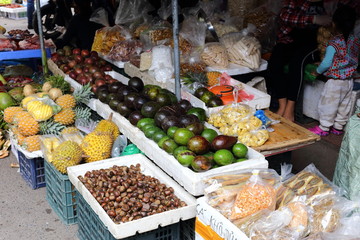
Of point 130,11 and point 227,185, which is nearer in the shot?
point 227,185

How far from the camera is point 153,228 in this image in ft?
8.35

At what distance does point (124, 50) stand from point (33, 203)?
2310 mm

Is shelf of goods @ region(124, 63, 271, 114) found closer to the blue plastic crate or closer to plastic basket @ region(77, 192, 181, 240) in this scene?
plastic basket @ region(77, 192, 181, 240)

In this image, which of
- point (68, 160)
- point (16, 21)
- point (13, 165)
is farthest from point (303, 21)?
point (16, 21)

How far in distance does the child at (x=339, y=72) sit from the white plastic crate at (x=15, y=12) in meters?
12.8

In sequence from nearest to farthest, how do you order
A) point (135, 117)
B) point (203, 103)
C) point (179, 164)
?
1. point (179, 164)
2. point (135, 117)
3. point (203, 103)

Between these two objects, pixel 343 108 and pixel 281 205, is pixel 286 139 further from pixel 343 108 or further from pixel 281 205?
pixel 343 108

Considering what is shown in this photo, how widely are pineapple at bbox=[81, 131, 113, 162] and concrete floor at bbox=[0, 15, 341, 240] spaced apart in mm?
617

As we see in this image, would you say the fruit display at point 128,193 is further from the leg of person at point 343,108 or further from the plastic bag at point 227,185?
Result: the leg of person at point 343,108

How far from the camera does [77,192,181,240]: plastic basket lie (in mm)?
2613

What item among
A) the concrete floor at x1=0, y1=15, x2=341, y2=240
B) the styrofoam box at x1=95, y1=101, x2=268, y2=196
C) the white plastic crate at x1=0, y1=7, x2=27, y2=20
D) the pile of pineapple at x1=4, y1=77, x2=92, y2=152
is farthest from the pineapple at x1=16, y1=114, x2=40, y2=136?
the white plastic crate at x1=0, y1=7, x2=27, y2=20

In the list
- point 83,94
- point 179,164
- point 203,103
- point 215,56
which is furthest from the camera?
point 215,56

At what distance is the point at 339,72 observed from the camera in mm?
4684

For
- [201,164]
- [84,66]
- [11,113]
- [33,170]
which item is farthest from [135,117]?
[84,66]
